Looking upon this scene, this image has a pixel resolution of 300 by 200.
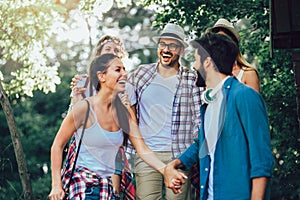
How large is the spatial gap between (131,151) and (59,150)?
2.02ft

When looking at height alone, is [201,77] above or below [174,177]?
above

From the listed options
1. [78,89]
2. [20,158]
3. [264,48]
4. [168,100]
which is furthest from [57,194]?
[20,158]

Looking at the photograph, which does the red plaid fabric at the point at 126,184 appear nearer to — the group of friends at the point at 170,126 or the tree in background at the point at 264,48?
the group of friends at the point at 170,126

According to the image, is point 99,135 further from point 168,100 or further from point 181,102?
point 181,102

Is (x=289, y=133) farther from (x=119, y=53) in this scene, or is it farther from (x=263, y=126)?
(x=263, y=126)

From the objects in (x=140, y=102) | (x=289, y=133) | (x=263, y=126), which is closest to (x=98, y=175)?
(x=140, y=102)

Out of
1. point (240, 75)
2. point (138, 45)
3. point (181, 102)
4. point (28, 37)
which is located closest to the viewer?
point (240, 75)

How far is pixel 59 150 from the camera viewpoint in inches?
188

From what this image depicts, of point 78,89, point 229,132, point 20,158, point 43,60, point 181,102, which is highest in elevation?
point 43,60

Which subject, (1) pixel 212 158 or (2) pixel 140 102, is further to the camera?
(2) pixel 140 102

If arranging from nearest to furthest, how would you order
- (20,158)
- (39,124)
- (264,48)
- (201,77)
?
(201,77) → (264,48) → (20,158) → (39,124)

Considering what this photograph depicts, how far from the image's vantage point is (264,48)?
9.84 metres

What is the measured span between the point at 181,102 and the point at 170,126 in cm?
18

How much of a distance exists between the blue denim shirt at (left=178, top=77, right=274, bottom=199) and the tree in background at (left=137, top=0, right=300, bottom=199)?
16.3 feet
